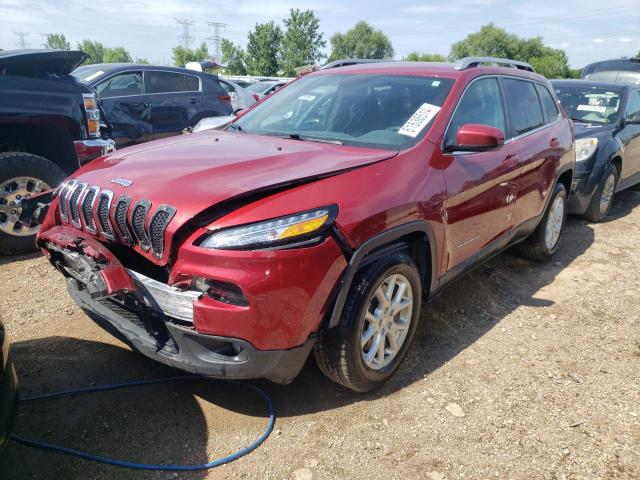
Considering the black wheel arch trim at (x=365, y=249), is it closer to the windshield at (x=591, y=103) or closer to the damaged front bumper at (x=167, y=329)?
the damaged front bumper at (x=167, y=329)

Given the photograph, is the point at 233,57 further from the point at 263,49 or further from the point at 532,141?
the point at 532,141

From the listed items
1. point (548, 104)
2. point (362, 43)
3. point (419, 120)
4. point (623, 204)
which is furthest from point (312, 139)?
point (362, 43)

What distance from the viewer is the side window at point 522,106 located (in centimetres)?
396

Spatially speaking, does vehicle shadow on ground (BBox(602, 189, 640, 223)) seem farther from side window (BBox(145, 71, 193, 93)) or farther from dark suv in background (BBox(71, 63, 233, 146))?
side window (BBox(145, 71, 193, 93))

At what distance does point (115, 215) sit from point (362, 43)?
96346 mm

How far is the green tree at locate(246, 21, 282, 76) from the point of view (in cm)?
5569

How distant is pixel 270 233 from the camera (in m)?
2.09

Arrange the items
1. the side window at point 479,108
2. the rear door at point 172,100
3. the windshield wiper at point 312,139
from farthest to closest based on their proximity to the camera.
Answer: the rear door at point 172,100 < the side window at point 479,108 < the windshield wiper at point 312,139

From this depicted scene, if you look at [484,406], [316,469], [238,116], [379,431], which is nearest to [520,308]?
[484,406]

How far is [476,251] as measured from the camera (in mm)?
3494

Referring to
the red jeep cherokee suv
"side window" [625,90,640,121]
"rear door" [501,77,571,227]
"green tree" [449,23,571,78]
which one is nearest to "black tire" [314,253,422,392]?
the red jeep cherokee suv

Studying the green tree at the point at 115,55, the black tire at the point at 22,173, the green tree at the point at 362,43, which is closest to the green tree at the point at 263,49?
the green tree at the point at 362,43

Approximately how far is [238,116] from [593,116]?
5.26m

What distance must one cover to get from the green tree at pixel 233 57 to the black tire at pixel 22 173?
2281 inches
